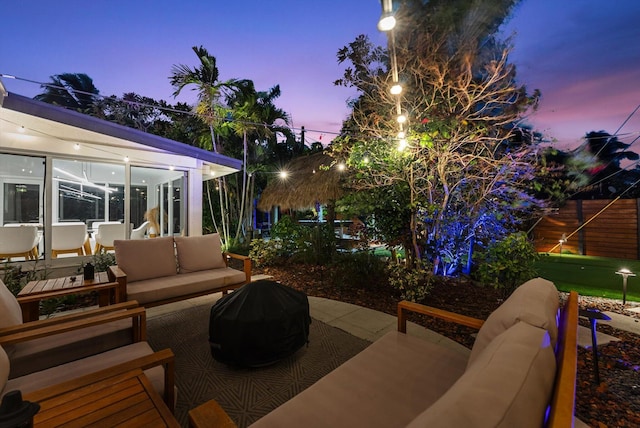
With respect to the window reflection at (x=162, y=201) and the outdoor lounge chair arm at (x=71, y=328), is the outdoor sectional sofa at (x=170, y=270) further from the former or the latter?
the window reflection at (x=162, y=201)

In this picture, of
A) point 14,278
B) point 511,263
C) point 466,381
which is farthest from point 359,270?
point 14,278

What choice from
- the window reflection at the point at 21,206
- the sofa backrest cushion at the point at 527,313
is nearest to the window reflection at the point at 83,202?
the window reflection at the point at 21,206

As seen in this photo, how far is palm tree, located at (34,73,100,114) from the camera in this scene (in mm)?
15766

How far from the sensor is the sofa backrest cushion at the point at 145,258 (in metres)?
Result: 3.57

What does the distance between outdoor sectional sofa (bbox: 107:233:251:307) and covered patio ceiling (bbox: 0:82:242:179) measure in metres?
2.50

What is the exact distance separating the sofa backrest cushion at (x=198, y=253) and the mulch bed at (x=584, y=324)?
1.56m

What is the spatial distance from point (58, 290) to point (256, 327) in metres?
2.08

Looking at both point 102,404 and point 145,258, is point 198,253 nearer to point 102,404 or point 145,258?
point 145,258

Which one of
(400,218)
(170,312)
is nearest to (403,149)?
(400,218)

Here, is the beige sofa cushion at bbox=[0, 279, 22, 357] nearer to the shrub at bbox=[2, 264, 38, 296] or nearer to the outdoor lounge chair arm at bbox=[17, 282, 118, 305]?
the outdoor lounge chair arm at bbox=[17, 282, 118, 305]

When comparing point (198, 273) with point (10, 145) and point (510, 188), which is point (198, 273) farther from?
point (510, 188)

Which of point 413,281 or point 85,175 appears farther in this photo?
point 85,175

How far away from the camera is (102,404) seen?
4.24 ft

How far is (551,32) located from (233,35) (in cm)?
1027
